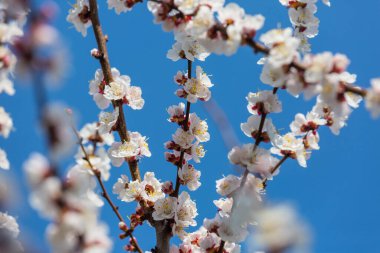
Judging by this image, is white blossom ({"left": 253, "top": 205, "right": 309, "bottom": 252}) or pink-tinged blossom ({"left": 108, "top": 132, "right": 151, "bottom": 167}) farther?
pink-tinged blossom ({"left": 108, "top": 132, "right": 151, "bottom": 167})

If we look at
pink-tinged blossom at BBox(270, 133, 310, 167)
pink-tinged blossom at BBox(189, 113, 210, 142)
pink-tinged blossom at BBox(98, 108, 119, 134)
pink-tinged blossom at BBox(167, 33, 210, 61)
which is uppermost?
pink-tinged blossom at BBox(167, 33, 210, 61)

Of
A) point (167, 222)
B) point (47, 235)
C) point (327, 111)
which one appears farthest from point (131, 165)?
point (47, 235)

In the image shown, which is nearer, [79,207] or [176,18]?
[79,207]

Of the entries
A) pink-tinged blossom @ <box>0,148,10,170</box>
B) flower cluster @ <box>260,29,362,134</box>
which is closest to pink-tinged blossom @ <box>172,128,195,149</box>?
flower cluster @ <box>260,29,362,134</box>

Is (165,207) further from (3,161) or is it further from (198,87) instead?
(3,161)

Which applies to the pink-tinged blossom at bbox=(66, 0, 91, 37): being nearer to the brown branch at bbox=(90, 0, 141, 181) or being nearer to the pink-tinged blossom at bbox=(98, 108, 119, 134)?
the brown branch at bbox=(90, 0, 141, 181)

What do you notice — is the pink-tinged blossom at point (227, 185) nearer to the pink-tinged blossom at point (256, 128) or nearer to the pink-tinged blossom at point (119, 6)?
the pink-tinged blossom at point (256, 128)

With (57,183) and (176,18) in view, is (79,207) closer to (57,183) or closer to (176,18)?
(57,183)
